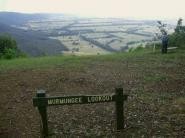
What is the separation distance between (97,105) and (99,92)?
2.25 metres

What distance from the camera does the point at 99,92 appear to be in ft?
54.4

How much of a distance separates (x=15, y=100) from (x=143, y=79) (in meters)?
6.10

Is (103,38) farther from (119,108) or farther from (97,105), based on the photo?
(119,108)

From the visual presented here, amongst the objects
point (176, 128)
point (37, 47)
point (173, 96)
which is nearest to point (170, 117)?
point (176, 128)

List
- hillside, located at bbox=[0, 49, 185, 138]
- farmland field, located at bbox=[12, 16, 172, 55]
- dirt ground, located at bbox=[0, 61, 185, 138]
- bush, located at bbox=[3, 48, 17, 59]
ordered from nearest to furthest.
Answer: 1. dirt ground, located at bbox=[0, 61, 185, 138]
2. hillside, located at bbox=[0, 49, 185, 138]
3. bush, located at bbox=[3, 48, 17, 59]
4. farmland field, located at bbox=[12, 16, 172, 55]

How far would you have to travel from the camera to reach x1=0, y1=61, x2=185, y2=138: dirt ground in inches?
462

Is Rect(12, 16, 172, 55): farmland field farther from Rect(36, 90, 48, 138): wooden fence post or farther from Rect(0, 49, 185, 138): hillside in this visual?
Rect(36, 90, 48, 138): wooden fence post

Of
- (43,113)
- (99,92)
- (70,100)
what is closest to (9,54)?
(99,92)

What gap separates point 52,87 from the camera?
58.6 feet

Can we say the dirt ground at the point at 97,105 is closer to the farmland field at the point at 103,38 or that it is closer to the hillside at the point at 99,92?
the hillside at the point at 99,92

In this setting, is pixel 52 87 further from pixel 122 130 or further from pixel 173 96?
pixel 122 130

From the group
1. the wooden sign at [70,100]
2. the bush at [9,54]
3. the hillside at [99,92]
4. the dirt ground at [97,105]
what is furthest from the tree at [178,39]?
the wooden sign at [70,100]

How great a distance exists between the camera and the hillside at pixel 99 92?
11.9 m

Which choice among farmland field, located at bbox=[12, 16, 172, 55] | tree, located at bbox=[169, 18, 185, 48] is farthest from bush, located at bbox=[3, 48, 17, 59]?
farmland field, located at bbox=[12, 16, 172, 55]
